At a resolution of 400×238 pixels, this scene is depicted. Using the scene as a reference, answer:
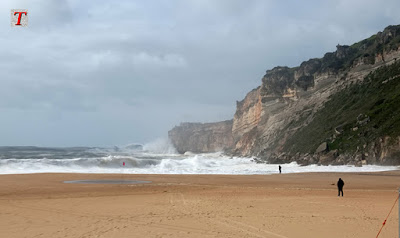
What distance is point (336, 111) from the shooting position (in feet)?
181

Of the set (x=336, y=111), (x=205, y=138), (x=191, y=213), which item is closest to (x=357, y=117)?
(x=336, y=111)

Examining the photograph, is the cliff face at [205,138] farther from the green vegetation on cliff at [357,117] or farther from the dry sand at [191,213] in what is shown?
the dry sand at [191,213]

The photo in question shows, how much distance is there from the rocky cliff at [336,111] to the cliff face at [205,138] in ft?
148

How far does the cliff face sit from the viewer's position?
13781 centimetres

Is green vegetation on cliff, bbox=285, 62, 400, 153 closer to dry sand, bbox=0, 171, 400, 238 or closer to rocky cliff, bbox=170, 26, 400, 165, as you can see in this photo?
rocky cliff, bbox=170, 26, 400, 165

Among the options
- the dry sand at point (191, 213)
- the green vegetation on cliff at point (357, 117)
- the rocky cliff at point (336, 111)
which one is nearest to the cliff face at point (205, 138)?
the rocky cliff at point (336, 111)

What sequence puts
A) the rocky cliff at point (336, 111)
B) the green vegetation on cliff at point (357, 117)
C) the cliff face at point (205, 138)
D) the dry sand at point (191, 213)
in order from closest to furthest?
the dry sand at point (191, 213) < the rocky cliff at point (336, 111) < the green vegetation on cliff at point (357, 117) < the cliff face at point (205, 138)

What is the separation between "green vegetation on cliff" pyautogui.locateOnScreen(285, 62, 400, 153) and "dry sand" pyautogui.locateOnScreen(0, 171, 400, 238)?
76.7 feet

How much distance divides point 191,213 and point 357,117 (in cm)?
3974

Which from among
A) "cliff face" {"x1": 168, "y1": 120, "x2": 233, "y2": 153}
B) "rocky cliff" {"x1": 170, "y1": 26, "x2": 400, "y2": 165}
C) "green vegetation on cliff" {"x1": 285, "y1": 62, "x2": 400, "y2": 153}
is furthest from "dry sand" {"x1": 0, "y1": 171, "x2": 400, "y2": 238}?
A: "cliff face" {"x1": 168, "y1": 120, "x2": 233, "y2": 153}

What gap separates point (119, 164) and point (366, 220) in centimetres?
4060

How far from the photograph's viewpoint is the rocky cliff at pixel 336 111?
138ft

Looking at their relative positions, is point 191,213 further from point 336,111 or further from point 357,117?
point 336,111

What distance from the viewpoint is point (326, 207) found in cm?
1587
